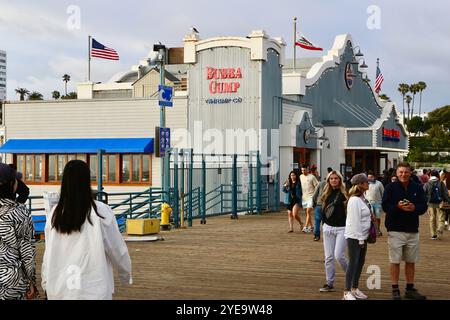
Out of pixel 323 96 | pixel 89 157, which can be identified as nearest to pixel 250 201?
pixel 89 157

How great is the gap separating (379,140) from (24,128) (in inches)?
699

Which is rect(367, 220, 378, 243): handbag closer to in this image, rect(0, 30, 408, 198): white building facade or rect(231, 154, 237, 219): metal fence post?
rect(231, 154, 237, 219): metal fence post

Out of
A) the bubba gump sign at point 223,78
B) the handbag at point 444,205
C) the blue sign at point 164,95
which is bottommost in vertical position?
the handbag at point 444,205

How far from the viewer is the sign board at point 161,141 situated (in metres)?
20.5

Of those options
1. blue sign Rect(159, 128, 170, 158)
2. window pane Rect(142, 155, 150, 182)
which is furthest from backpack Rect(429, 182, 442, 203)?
window pane Rect(142, 155, 150, 182)

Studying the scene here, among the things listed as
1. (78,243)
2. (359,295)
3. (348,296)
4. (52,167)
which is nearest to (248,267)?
(359,295)

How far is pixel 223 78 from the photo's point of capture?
30.1 metres

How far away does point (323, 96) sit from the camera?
3734cm

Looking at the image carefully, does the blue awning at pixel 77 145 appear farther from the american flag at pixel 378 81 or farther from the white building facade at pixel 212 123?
the american flag at pixel 378 81

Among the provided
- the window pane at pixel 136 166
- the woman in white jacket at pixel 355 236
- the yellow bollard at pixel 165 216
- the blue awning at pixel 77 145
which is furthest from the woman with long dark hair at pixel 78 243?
the window pane at pixel 136 166

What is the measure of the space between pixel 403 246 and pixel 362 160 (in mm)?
30929

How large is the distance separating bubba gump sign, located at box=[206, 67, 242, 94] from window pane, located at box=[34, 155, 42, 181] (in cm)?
916

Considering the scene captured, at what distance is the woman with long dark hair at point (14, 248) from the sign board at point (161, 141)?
1446 centimetres
